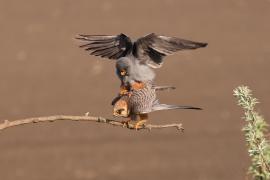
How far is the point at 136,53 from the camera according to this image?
110 inches

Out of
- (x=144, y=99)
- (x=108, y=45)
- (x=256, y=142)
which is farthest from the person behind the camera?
(x=108, y=45)

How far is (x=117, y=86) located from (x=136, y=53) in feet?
42.6

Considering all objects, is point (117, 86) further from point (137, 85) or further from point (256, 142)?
point (256, 142)

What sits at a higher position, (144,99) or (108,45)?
(108,45)

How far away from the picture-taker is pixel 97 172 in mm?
13422

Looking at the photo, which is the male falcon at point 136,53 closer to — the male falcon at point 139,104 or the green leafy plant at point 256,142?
the male falcon at point 139,104

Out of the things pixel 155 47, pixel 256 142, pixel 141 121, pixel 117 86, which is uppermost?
pixel 117 86

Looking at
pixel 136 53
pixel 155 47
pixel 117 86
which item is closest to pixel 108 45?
pixel 136 53

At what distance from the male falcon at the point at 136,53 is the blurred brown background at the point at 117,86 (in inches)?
406

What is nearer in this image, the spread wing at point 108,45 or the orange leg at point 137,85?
the orange leg at point 137,85

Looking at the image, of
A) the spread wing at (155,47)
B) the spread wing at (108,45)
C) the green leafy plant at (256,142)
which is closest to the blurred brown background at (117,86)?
the spread wing at (108,45)

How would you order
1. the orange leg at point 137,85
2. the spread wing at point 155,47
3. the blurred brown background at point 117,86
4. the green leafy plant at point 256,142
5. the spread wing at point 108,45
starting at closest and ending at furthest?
the green leafy plant at point 256,142 → the spread wing at point 155,47 → the orange leg at point 137,85 → the spread wing at point 108,45 → the blurred brown background at point 117,86

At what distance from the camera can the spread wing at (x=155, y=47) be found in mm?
2611

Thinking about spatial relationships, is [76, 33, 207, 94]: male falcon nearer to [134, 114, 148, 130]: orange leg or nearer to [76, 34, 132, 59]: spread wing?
[76, 34, 132, 59]: spread wing
